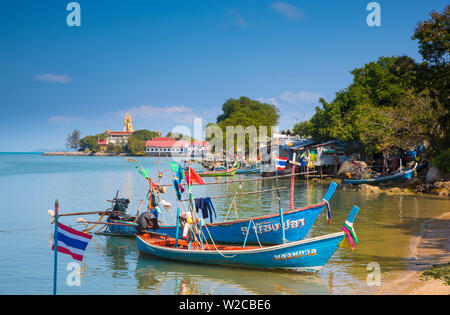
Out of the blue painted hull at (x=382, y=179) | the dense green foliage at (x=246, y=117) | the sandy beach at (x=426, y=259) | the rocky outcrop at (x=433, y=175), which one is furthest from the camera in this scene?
the dense green foliage at (x=246, y=117)

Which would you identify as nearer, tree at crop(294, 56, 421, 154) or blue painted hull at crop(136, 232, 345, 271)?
blue painted hull at crop(136, 232, 345, 271)

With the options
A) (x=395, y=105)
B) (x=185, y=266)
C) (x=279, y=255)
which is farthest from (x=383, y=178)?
(x=185, y=266)

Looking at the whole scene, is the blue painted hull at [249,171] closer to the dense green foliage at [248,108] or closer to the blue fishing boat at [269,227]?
the dense green foliage at [248,108]

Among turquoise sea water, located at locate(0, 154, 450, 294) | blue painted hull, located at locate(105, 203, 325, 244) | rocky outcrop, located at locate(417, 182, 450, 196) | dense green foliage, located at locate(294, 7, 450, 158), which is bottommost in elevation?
turquoise sea water, located at locate(0, 154, 450, 294)

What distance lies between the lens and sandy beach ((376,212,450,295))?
392 inches

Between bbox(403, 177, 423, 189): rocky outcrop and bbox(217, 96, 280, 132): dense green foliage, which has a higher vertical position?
bbox(217, 96, 280, 132): dense green foliage

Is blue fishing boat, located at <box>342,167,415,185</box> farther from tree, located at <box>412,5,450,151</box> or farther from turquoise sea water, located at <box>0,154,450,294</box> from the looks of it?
tree, located at <box>412,5,450,151</box>

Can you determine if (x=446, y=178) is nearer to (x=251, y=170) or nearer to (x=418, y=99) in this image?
(x=418, y=99)

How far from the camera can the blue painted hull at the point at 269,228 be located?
14.2 meters

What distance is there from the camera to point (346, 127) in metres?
38.9

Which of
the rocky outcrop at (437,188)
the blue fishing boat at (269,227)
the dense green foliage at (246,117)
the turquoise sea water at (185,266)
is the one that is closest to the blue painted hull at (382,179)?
the rocky outcrop at (437,188)

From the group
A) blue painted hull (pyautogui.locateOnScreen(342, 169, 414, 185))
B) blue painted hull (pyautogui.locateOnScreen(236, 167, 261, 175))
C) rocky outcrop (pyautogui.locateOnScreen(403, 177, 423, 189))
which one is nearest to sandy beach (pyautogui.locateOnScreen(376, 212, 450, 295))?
rocky outcrop (pyautogui.locateOnScreen(403, 177, 423, 189))

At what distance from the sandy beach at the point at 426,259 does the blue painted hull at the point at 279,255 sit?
6.08 ft
